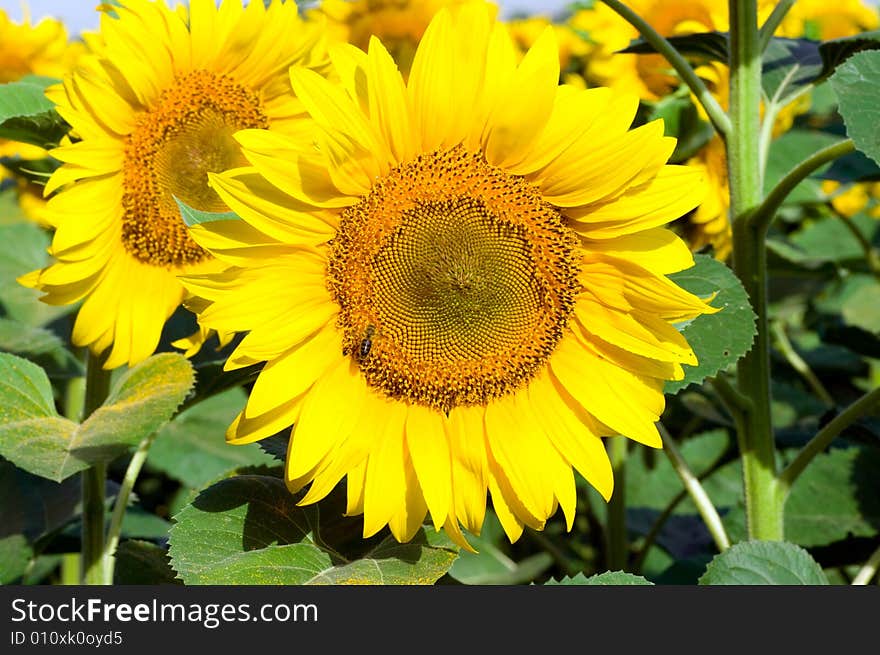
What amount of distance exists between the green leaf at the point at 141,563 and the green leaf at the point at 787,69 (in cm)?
123

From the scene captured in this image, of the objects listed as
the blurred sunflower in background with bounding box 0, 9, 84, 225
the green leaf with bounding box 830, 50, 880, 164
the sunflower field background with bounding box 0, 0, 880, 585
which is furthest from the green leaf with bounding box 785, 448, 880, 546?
the blurred sunflower in background with bounding box 0, 9, 84, 225

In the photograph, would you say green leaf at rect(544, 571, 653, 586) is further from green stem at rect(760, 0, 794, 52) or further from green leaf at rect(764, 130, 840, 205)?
green leaf at rect(764, 130, 840, 205)

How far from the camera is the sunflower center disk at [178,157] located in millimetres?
1700

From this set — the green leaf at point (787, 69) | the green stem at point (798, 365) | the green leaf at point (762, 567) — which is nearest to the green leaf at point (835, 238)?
the green stem at point (798, 365)

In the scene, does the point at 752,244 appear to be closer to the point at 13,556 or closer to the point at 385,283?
the point at 385,283

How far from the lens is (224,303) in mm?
1300

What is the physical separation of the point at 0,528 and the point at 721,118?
1311 millimetres

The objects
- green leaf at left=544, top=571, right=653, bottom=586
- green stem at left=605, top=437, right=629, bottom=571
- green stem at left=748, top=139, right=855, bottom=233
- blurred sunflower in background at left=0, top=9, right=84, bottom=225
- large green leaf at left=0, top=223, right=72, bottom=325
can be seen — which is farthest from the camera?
blurred sunflower in background at left=0, top=9, right=84, bottom=225

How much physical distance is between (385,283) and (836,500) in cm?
111

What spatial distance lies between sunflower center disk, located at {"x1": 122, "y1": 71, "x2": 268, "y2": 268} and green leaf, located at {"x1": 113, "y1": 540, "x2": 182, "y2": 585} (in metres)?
0.44

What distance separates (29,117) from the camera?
62.3 inches

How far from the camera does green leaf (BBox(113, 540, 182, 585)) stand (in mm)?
1654

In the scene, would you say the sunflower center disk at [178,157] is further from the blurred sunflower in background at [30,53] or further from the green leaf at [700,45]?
the blurred sunflower in background at [30,53]

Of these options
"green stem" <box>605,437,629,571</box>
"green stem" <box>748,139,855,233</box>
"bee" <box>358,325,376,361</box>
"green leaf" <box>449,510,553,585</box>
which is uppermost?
"green stem" <box>748,139,855,233</box>
